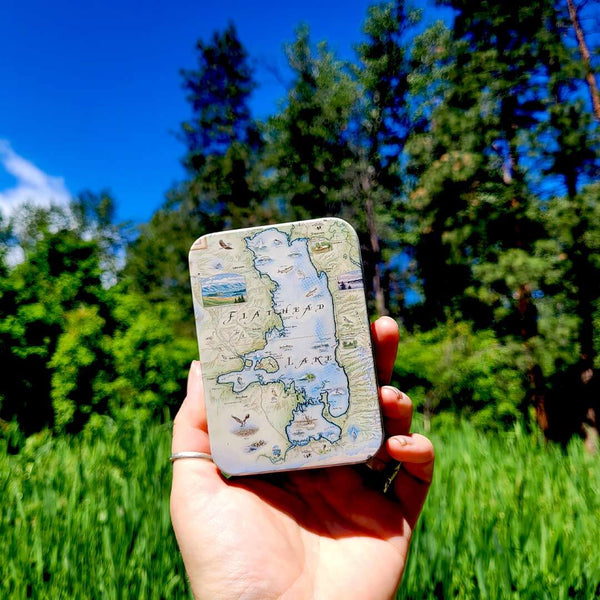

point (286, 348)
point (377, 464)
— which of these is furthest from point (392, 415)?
point (286, 348)

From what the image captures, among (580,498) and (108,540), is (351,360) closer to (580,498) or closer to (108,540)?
(108,540)

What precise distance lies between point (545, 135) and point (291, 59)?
11535 mm

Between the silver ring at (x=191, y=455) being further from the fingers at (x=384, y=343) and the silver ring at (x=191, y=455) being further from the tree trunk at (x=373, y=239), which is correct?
the tree trunk at (x=373, y=239)

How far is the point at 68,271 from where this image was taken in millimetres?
5098

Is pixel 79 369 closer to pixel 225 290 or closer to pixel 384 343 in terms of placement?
pixel 225 290

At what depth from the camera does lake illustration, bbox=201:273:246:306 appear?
1232 mm

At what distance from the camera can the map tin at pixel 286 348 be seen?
1.18m

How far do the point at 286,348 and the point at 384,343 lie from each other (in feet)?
0.89

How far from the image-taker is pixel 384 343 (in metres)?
1.26

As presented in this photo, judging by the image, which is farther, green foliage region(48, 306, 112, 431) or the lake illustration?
green foliage region(48, 306, 112, 431)

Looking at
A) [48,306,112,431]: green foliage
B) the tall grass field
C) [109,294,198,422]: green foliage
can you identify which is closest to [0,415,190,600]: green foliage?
the tall grass field

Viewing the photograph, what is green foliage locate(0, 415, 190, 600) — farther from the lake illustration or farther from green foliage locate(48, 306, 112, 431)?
green foliage locate(48, 306, 112, 431)

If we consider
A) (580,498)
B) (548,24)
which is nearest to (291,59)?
(548,24)

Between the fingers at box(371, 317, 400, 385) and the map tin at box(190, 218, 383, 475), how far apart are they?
0.17 ft
